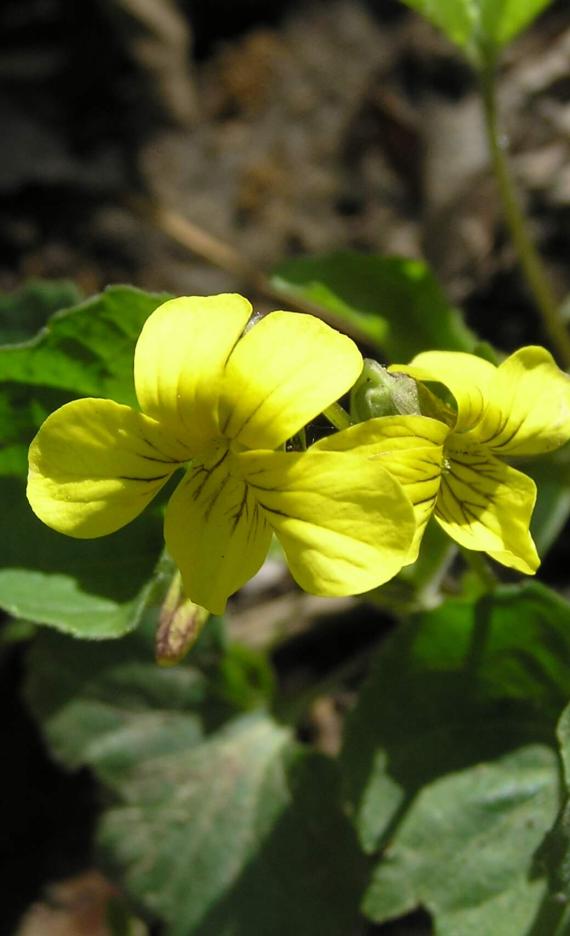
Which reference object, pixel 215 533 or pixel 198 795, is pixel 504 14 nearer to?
pixel 215 533

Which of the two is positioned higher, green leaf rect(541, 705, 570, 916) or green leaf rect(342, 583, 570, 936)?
green leaf rect(541, 705, 570, 916)

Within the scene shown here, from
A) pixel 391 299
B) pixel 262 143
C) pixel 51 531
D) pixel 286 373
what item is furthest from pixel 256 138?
pixel 286 373

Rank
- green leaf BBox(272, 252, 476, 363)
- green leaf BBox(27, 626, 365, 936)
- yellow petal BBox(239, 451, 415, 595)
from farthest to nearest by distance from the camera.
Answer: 1. green leaf BBox(272, 252, 476, 363)
2. green leaf BBox(27, 626, 365, 936)
3. yellow petal BBox(239, 451, 415, 595)

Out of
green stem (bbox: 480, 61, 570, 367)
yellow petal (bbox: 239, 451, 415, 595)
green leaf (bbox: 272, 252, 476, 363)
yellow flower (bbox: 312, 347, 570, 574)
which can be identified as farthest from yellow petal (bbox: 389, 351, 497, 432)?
green stem (bbox: 480, 61, 570, 367)

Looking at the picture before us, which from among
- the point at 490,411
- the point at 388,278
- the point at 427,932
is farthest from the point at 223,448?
the point at 427,932

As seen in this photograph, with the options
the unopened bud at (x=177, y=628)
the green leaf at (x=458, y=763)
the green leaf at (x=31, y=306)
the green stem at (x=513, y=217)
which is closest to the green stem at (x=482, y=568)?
the green leaf at (x=458, y=763)

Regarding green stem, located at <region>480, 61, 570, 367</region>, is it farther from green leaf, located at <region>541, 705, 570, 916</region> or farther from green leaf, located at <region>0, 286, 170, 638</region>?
green leaf, located at <region>541, 705, 570, 916</region>

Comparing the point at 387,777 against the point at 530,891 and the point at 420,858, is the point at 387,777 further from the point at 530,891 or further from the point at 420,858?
the point at 530,891
